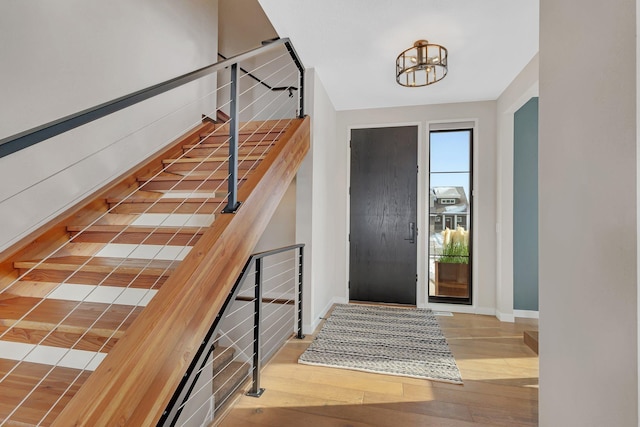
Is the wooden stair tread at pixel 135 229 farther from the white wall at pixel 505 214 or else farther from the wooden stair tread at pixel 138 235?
the white wall at pixel 505 214

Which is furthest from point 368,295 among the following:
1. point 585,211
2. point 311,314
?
point 585,211

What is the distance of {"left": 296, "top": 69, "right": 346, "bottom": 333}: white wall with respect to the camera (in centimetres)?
290

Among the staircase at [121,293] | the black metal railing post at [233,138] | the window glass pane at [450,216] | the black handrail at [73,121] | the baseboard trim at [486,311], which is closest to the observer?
the black handrail at [73,121]

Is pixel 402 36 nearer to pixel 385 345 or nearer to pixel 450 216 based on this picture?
pixel 450 216

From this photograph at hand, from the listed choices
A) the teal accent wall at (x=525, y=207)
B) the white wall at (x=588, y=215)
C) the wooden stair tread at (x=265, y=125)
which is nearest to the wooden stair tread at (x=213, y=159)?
the wooden stair tread at (x=265, y=125)

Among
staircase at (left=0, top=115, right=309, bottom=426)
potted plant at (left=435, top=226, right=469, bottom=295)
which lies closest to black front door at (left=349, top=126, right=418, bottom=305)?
potted plant at (left=435, top=226, right=469, bottom=295)

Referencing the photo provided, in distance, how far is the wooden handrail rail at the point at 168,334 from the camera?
93cm

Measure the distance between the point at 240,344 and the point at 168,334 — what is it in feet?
11.0

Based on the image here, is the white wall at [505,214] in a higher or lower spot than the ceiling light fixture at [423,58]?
lower

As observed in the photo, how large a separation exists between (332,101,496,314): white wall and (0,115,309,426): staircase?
1.74 m

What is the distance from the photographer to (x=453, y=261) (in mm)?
3768

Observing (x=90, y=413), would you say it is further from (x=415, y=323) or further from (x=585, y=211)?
(x=415, y=323)

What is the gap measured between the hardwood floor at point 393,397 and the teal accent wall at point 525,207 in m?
1.04

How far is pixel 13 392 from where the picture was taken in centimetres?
123
